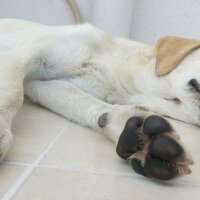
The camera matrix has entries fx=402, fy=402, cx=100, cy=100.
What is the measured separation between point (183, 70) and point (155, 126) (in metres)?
0.65

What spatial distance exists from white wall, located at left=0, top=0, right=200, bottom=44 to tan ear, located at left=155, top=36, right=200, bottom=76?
3.33ft

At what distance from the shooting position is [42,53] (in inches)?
58.0

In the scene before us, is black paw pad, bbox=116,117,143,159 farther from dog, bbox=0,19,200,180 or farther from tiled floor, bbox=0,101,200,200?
dog, bbox=0,19,200,180

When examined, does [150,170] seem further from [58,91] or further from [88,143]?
[58,91]

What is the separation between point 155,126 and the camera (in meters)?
0.86

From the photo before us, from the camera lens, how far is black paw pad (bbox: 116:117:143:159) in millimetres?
869

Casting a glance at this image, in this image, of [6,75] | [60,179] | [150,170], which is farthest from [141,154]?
[6,75]

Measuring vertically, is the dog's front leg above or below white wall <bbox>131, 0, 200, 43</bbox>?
above

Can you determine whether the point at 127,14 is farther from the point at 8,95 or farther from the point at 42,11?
the point at 8,95

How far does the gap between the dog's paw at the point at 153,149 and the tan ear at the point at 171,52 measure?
64 cm

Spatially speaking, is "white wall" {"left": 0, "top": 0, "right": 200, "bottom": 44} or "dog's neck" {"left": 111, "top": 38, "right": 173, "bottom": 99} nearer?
"dog's neck" {"left": 111, "top": 38, "right": 173, "bottom": 99}

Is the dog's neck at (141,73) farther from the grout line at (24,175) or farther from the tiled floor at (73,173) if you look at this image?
the grout line at (24,175)

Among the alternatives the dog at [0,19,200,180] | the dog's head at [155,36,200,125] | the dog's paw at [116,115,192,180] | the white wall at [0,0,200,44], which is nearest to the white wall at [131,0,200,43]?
the white wall at [0,0,200,44]

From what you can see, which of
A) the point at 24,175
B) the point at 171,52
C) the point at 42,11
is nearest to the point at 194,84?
the point at 171,52
